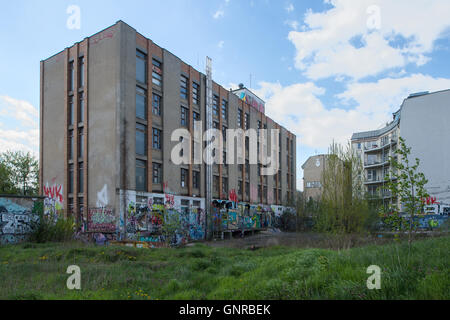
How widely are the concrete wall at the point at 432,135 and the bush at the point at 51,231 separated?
35.6 meters

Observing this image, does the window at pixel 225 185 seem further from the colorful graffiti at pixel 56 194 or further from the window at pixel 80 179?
the colorful graffiti at pixel 56 194

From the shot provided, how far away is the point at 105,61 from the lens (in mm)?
24656

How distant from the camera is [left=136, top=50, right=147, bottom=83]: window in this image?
25603 millimetres

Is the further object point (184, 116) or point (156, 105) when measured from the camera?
point (184, 116)

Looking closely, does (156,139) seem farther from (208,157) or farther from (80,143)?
(208,157)

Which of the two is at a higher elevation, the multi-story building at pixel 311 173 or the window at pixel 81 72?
the window at pixel 81 72

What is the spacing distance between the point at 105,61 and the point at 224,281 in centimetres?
2134

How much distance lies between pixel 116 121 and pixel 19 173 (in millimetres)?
22961

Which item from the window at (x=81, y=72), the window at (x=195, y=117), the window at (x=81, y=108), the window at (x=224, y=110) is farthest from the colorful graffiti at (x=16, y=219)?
the window at (x=224, y=110)

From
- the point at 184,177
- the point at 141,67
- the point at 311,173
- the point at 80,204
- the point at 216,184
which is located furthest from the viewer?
the point at 311,173

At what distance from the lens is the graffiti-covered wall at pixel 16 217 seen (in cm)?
1839

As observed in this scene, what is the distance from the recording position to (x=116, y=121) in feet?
77.0

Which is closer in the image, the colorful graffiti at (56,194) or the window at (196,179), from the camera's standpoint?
the colorful graffiti at (56,194)
